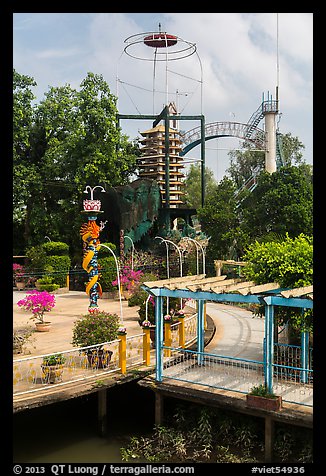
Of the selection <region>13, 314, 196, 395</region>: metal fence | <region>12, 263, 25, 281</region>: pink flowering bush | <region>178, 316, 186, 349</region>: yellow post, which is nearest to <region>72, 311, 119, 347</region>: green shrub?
<region>13, 314, 196, 395</region>: metal fence

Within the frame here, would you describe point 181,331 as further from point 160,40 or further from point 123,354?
point 160,40

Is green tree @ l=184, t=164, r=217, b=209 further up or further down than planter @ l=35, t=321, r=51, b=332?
further up

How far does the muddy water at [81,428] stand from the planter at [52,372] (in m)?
0.64

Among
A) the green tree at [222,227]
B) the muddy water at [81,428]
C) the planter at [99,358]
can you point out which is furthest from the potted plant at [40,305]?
the green tree at [222,227]

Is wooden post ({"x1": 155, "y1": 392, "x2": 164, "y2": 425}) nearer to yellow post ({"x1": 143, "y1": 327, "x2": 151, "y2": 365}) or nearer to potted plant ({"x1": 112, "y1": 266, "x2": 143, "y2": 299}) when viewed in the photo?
yellow post ({"x1": 143, "y1": 327, "x2": 151, "y2": 365})

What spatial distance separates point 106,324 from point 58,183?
66.4 feet

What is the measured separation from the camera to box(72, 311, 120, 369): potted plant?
11180 mm

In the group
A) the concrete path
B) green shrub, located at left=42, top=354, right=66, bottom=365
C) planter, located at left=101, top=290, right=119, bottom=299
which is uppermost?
planter, located at left=101, top=290, right=119, bottom=299

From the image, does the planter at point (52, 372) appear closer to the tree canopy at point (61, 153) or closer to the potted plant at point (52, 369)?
the potted plant at point (52, 369)

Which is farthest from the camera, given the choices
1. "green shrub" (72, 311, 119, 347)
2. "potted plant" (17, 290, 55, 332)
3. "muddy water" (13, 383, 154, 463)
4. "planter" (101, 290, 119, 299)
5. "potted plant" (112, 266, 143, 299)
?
"planter" (101, 290, 119, 299)

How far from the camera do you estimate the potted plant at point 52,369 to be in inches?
398
